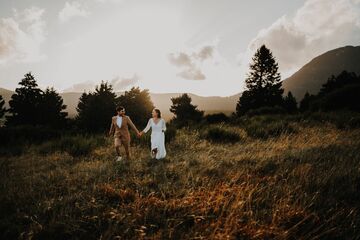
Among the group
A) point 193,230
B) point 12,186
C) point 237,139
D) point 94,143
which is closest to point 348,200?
point 193,230

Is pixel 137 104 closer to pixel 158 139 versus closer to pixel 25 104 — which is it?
pixel 25 104

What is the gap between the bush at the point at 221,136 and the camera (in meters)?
11.0

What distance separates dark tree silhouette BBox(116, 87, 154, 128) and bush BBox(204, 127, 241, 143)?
3052 cm

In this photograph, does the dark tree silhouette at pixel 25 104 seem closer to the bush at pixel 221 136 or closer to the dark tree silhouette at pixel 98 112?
the dark tree silhouette at pixel 98 112

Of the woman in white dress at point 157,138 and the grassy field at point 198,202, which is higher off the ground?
the woman in white dress at point 157,138

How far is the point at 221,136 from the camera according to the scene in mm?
11516

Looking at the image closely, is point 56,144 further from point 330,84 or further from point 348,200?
point 330,84

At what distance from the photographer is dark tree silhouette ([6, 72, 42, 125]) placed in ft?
129

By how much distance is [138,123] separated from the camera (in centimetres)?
4125

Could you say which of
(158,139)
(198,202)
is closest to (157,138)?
(158,139)

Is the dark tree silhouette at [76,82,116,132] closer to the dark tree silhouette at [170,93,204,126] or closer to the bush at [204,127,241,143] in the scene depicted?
the dark tree silhouette at [170,93,204,126]

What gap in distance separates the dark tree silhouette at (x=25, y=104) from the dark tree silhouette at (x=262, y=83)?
33636 mm

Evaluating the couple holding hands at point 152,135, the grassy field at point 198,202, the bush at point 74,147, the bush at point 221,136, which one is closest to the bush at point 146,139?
the bush at point 74,147

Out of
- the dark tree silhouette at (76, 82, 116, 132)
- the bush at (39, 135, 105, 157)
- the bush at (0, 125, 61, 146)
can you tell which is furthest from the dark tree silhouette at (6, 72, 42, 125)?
the bush at (39, 135, 105, 157)
